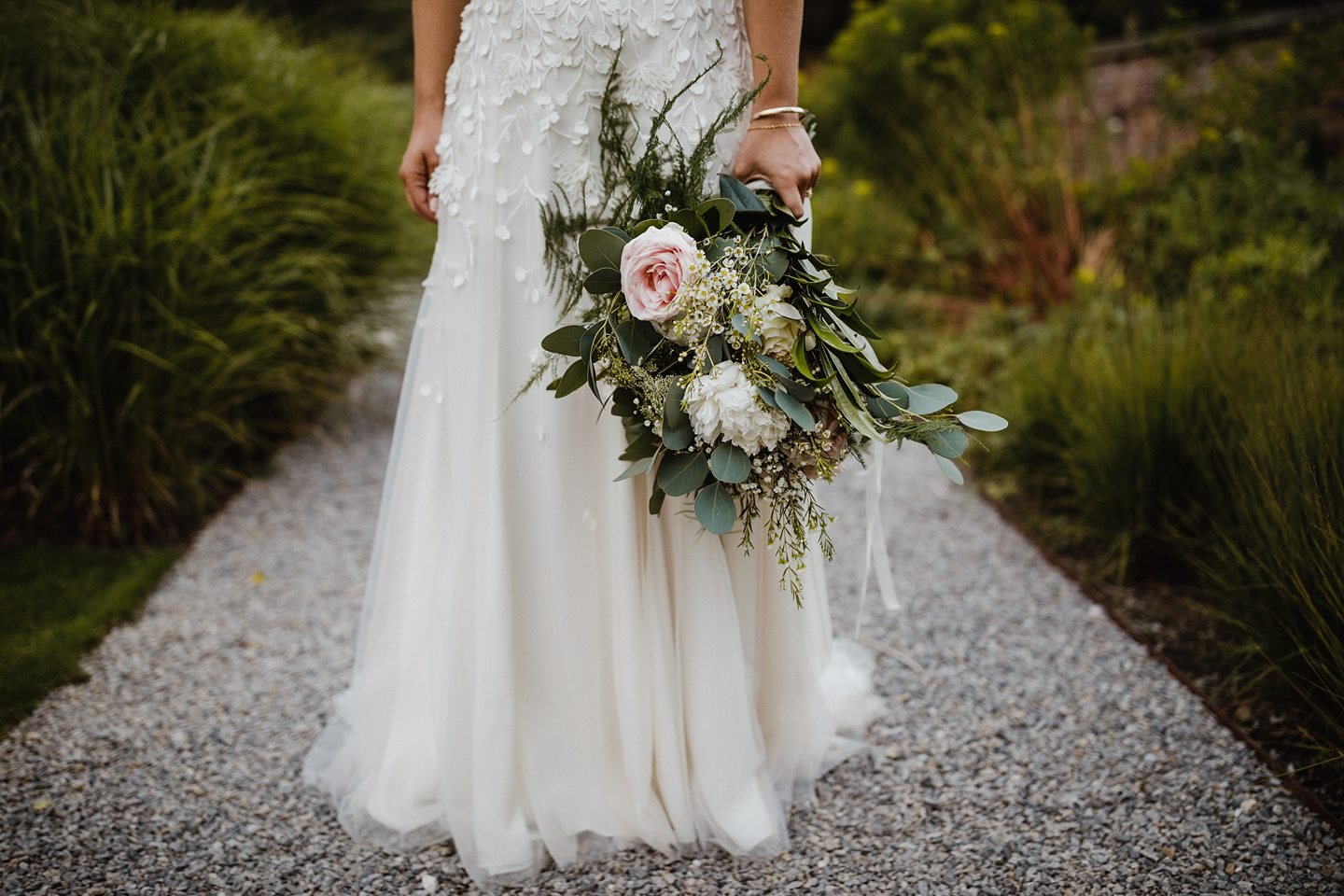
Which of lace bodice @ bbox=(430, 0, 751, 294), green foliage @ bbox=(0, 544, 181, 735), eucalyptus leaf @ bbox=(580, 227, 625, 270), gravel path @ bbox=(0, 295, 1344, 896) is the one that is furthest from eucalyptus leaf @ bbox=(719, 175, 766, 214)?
green foliage @ bbox=(0, 544, 181, 735)

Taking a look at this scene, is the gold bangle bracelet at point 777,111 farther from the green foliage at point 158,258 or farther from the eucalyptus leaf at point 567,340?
the green foliage at point 158,258

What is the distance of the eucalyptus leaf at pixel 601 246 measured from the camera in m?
1.48

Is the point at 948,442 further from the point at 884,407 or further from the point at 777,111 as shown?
the point at 777,111

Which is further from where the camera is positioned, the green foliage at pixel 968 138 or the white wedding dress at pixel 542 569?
the green foliage at pixel 968 138

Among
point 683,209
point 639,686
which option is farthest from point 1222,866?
point 683,209

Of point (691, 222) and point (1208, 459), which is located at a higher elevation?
point (691, 222)

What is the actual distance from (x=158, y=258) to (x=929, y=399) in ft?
9.92

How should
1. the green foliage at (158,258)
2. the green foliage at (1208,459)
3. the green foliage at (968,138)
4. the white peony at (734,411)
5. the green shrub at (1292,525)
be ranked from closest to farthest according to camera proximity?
1. the white peony at (734,411)
2. the green shrub at (1292,525)
3. the green foliage at (1208,459)
4. the green foliage at (158,258)
5. the green foliage at (968,138)

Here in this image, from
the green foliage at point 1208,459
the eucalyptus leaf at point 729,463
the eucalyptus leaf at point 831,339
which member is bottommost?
the green foliage at point 1208,459

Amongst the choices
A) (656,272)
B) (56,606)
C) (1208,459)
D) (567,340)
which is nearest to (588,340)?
(567,340)

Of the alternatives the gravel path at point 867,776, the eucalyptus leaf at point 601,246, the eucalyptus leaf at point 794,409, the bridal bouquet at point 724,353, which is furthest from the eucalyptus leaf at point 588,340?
the gravel path at point 867,776

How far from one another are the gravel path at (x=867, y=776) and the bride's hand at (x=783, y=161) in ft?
4.41

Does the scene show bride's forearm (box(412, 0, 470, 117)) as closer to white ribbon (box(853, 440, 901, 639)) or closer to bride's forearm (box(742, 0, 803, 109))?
bride's forearm (box(742, 0, 803, 109))

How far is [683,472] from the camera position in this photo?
4.91 feet
